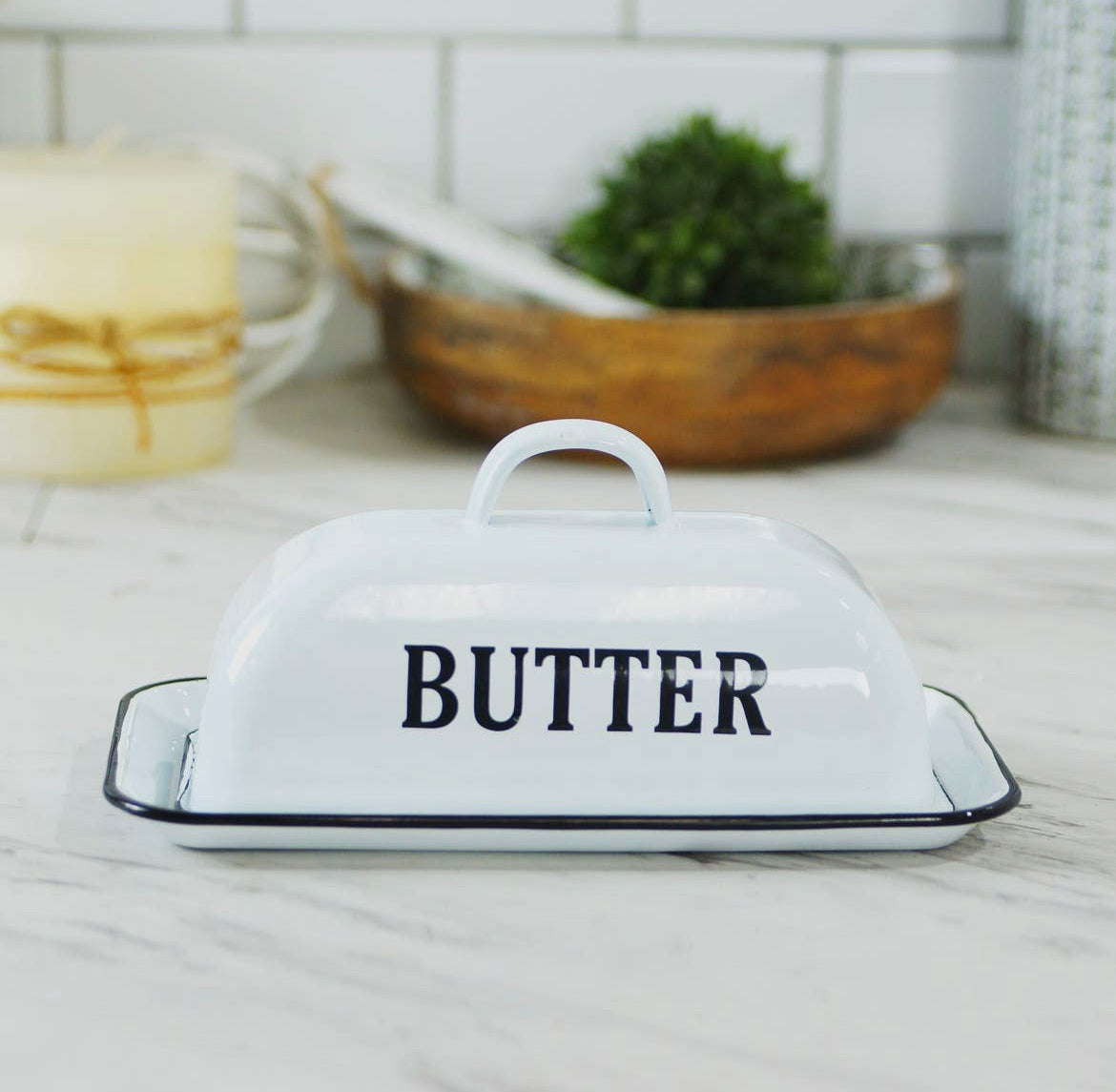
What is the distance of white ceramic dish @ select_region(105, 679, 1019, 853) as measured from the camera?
39 centimetres

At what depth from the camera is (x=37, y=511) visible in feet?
2.45

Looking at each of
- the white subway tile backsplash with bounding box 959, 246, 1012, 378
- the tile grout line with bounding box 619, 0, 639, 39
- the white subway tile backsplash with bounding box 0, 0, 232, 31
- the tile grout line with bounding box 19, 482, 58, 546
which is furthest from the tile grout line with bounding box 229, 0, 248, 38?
the white subway tile backsplash with bounding box 959, 246, 1012, 378

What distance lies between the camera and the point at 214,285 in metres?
0.79

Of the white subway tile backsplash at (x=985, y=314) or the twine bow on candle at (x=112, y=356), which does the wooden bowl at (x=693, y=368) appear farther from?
the white subway tile backsplash at (x=985, y=314)

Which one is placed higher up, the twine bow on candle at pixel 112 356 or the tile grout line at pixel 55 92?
the tile grout line at pixel 55 92

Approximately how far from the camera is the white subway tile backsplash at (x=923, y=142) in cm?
102

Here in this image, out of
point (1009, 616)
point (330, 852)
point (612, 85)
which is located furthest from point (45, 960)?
point (612, 85)

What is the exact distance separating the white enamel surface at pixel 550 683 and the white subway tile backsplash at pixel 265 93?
679mm

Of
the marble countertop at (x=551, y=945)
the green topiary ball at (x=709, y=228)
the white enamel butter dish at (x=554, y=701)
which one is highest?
the green topiary ball at (x=709, y=228)

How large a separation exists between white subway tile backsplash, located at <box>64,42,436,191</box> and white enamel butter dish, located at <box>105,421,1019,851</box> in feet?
2.21

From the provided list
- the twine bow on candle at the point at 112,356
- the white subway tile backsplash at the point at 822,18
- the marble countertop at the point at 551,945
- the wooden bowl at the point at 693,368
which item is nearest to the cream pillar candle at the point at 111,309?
the twine bow on candle at the point at 112,356

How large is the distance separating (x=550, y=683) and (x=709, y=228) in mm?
498

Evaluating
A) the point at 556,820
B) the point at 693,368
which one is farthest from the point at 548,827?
the point at 693,368

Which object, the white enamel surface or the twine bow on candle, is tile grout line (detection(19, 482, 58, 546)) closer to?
the twine bow on candle
